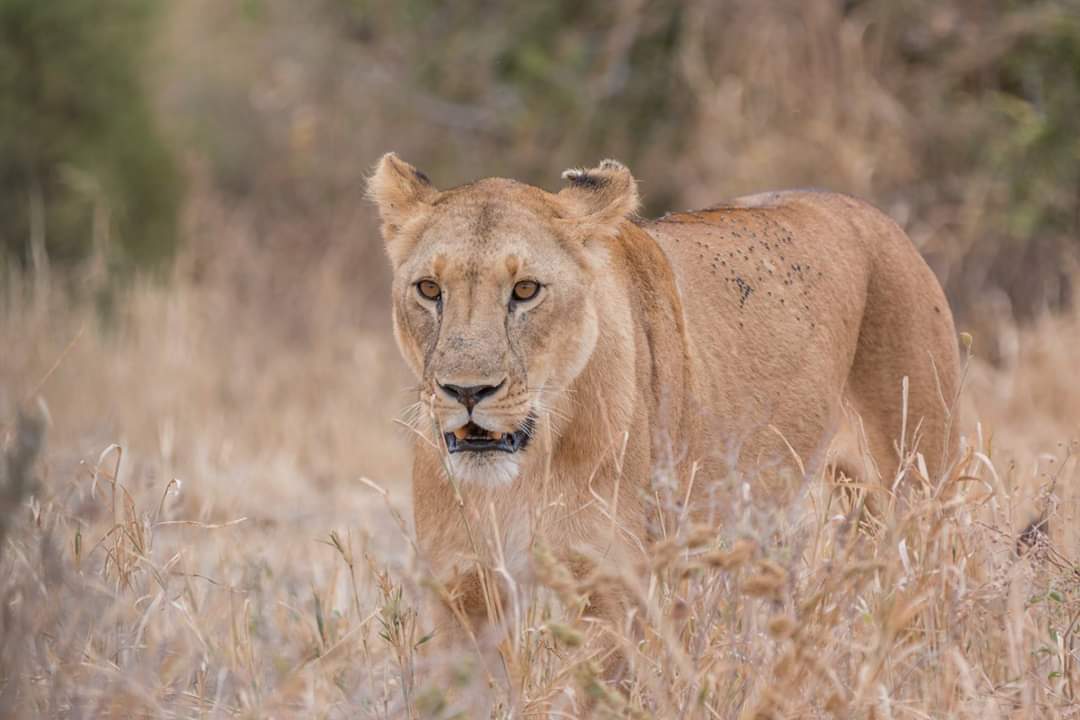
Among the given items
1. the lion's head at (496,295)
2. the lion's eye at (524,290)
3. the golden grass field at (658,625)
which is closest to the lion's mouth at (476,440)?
the lion's head at (496,295)

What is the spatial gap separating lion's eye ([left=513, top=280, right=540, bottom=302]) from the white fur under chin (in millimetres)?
395

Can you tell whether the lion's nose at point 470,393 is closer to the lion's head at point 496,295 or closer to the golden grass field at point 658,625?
the lion's head at point 496,295

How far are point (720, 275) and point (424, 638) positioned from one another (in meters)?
1.73

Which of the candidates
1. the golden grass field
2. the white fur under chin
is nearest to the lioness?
the white fur under chin

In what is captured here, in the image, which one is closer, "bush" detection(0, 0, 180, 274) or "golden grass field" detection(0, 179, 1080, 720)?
"golden grass field" detection(0, 179, 1080, 720)

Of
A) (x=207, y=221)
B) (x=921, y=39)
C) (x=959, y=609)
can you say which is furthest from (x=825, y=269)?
(x=207, y=221)

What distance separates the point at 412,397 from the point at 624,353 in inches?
51.5

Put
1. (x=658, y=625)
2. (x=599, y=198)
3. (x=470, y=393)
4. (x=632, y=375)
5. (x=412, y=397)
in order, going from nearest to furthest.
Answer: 1. (x=658, y=625)
2. (x=470, y=393)
3. (x=632, y=375)
4. (x=599, y=198)
5. (x=412, y=397)

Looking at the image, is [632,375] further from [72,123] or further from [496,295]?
[72,123]

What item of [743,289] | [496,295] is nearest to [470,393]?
[496,295]

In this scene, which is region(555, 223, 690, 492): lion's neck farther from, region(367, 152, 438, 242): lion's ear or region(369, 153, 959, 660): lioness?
region(367, 152, 438, 242): lion's ear

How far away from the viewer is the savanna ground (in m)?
2.98

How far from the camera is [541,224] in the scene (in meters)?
3.84

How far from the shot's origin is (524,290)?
3656 millimetres
